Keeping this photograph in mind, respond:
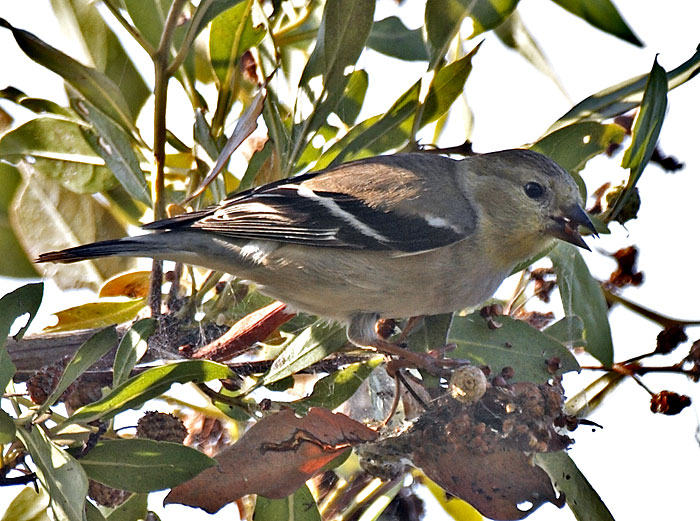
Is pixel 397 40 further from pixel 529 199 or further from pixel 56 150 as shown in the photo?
pixel 56 150

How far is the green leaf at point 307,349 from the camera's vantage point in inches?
112

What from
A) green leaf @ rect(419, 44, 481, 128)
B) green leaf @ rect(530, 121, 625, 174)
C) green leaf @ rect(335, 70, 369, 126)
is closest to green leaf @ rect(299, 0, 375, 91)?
green leaf @ rect(335, 70, 369, 126)

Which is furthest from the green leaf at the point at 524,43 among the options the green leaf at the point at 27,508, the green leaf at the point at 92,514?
the green leaf at the point at 27,508

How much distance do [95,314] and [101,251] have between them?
320 millimetres

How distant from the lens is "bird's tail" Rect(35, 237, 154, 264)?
116 inches

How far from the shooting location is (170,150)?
3.71 m

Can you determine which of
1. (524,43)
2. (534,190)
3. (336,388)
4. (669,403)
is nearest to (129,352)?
(336,388)

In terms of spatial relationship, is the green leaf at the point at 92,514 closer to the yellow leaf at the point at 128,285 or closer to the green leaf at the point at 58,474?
the green leaf at the point at 58,474

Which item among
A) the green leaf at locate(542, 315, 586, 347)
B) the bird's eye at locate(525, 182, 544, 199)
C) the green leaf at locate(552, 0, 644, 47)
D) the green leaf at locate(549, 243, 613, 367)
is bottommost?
the green leaf at locate(542, 315, 586, 347)

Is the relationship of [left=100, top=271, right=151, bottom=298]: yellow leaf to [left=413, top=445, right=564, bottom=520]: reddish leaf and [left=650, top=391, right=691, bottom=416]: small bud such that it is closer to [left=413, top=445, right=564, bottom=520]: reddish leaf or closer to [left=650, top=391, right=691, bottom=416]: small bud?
[left=413, top=445, right=564, bottom=520]: reddish leaf

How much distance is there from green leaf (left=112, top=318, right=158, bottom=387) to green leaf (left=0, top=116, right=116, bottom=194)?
111cm

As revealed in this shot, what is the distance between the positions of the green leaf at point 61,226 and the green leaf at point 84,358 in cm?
109

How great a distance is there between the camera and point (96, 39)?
3.41 m

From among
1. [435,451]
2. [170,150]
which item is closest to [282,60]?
[170,150]
